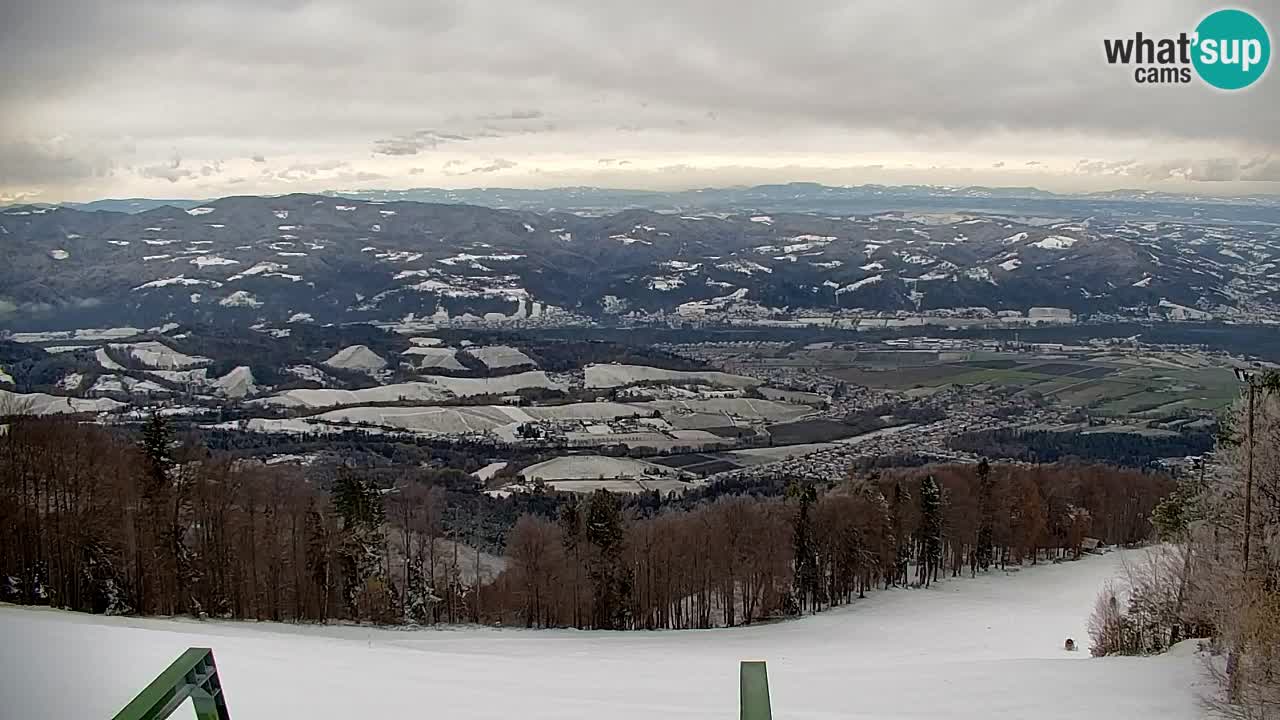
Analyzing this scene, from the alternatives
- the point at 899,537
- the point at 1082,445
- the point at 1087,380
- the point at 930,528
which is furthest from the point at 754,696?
the point at 1087,380

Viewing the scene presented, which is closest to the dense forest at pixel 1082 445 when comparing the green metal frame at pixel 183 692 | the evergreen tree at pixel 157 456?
the evergreen tree at pixel 157 456

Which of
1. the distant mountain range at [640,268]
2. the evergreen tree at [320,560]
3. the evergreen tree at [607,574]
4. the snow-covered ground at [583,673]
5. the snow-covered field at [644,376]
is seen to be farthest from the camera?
the distant mountain range at [640,268]

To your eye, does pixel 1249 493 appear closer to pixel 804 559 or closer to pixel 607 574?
pixel 607 574

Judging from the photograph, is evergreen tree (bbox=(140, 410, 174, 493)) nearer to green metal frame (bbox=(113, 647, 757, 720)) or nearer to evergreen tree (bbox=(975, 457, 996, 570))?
green metal frame (bbox=(113, 647, 757, 720))

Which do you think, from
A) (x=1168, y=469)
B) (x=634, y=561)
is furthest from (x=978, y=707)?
(x=1168, y=469)

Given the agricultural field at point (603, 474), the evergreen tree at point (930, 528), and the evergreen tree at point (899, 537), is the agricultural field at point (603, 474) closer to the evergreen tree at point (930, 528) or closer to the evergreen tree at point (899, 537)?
the evergreen tree at point (899, 537)
